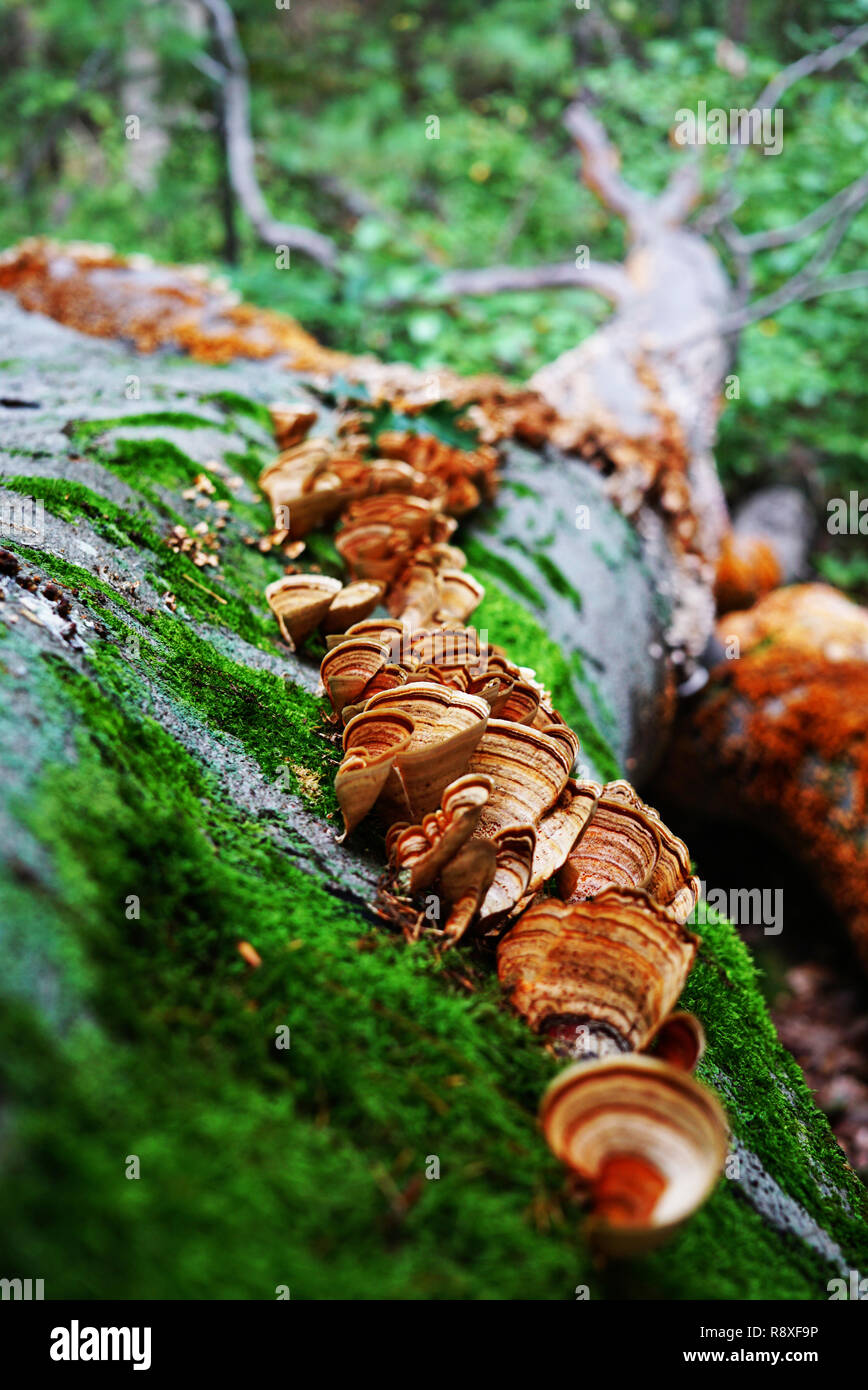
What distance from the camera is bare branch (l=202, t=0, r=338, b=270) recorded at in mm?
9148

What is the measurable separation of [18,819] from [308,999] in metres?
0.56

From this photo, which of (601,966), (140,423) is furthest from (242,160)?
(601,966)

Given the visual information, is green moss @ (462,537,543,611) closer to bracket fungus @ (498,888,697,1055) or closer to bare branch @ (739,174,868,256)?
bracket fungus @ (498,888,697,1055)

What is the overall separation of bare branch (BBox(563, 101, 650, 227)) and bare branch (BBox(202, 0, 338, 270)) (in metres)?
3.19

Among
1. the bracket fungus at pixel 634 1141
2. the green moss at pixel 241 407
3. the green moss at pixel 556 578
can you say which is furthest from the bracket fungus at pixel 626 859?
the green moss at pixel 241 407

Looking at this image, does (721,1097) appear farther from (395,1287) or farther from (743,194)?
(743,194)

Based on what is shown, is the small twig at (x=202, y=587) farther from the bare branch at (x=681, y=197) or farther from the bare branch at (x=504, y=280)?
the bare branch at (x=681, y=197)

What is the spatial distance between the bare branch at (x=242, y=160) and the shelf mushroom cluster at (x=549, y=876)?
26.4 feet

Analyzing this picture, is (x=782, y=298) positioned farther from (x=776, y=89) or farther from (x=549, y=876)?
(x=549, y=876)

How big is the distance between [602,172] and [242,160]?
4.18 m

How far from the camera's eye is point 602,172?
9945 millimetres

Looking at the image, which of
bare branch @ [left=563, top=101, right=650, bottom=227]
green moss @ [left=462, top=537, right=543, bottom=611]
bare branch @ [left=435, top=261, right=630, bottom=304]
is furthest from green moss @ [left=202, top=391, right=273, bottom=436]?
bare branch @ [left=563, top=101, right=650, bottom=227]

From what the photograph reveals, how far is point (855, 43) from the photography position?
851cm
